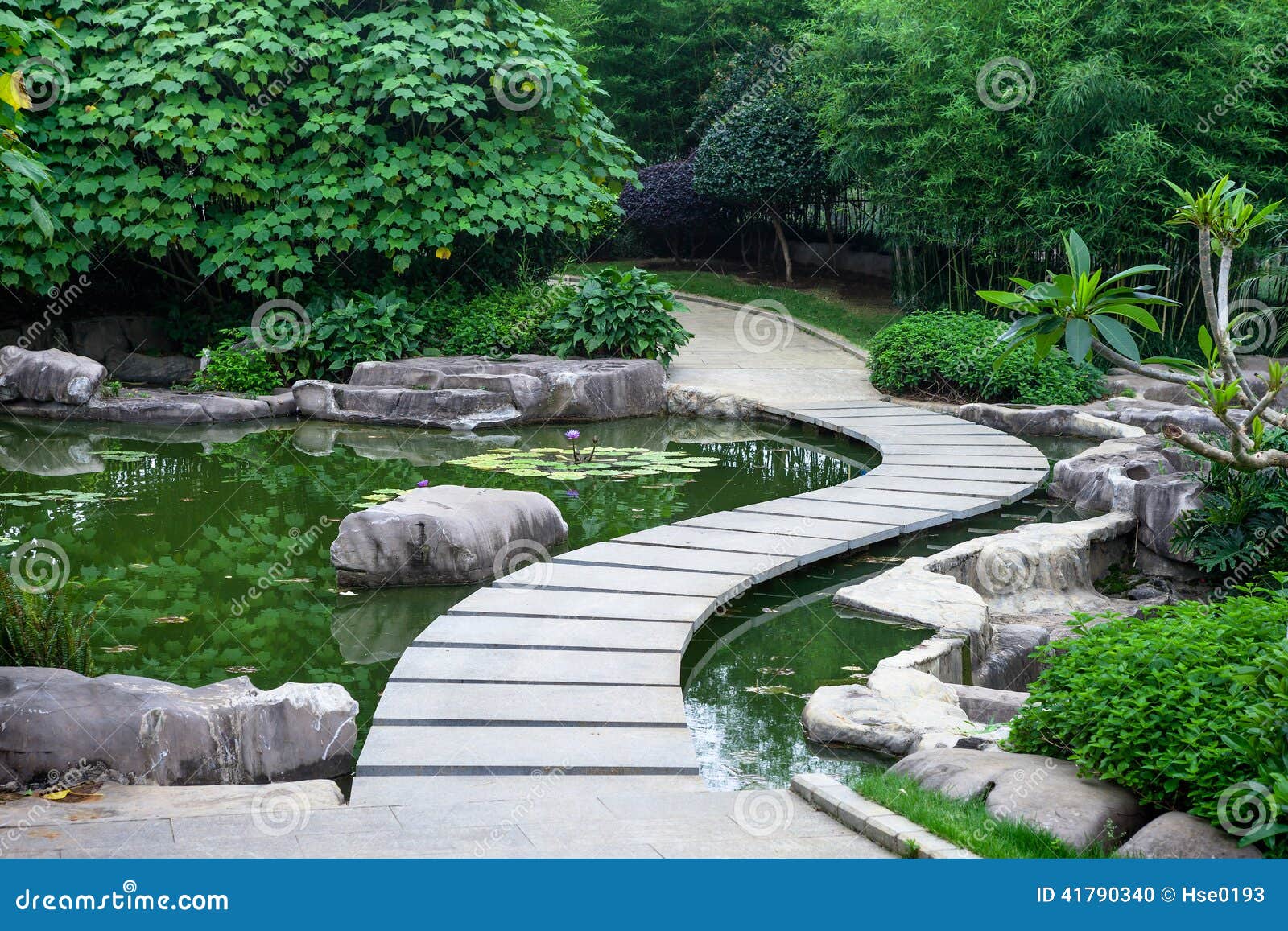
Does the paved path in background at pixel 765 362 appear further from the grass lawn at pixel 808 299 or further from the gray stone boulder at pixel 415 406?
the gray stone boulder at pixel 415 406

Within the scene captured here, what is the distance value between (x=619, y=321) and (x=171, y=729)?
8320mm

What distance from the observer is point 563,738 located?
3443 mm

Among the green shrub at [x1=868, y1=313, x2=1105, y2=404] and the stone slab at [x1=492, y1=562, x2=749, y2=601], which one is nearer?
the stone slab at [x1=492, y1=562, x2=749, y2=601]

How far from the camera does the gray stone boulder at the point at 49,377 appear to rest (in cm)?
1035

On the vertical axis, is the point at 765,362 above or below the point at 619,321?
below

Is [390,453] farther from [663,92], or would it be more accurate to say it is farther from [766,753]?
[663,92]

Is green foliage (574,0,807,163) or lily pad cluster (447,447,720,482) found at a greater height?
green foliage (574,0,807,163)

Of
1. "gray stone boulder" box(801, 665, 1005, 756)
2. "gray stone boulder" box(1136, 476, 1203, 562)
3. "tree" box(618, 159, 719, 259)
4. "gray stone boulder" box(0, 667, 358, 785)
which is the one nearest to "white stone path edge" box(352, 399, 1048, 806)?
"gray stone boulder" box(0, 667, 358, 785)

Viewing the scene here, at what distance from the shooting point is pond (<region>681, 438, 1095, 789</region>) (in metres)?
3.57

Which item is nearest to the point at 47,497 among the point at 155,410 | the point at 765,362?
the point at 155,410

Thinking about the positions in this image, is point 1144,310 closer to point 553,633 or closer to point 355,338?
point 553,633

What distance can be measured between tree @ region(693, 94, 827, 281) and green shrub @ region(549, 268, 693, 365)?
6.27 metres

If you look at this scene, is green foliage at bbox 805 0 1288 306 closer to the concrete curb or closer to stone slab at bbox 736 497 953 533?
stone slab at bbox 736 497 953 533

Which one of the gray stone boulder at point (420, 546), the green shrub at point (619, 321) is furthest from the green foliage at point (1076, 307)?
the green shrub at point (619, 321)
